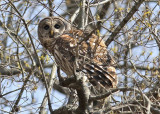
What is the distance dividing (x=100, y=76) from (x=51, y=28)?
2.13 meters

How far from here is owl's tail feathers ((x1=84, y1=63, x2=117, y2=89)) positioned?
19.0ft

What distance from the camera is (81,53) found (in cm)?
561

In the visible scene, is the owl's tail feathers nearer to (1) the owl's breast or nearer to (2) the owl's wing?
(2) the owl's wing

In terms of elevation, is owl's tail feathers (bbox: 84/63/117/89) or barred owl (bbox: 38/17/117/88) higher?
barred owl (bbox: 38/17/117/88)

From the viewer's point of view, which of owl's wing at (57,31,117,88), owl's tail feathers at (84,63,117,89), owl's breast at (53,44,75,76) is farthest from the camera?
owl's breast at (53,44,75,76)

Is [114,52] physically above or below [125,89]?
above

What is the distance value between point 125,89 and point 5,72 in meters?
4.38

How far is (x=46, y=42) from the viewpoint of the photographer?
7367 mm

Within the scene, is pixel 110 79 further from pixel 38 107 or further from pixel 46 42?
pixel 46 42

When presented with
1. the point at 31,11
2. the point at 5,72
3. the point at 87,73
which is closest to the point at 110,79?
the point at 87,73

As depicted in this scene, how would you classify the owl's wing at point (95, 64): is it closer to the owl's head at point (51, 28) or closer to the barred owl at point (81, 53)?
the barred owl at point (81, 53)

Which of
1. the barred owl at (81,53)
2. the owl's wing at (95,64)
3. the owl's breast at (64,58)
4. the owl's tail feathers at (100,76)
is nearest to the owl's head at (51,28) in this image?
the barred owl at (81,53)

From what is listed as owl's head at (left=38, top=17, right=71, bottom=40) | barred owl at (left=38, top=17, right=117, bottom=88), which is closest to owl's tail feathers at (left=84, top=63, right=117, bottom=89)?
barred owl at (left=38, top=17, right=117, bottom=88)

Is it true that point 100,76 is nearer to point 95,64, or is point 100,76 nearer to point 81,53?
point 95,64
